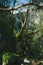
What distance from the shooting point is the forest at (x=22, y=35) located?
6.10m

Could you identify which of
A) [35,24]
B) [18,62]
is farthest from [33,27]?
[18,62]

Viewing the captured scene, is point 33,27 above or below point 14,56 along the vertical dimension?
above

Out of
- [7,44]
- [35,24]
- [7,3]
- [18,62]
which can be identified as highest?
[7,3]

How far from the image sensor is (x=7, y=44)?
6.22 m

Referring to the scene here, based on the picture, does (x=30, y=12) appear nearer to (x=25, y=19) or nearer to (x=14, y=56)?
(x=25, y=19)

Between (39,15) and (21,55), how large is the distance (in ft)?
4.14

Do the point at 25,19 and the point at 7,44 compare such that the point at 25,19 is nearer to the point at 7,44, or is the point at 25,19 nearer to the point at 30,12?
the point at 30,12

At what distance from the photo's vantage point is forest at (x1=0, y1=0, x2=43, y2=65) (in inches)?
240

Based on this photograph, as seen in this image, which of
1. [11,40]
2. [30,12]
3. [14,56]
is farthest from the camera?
[30,12]

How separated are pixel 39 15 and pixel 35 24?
1.10 feet

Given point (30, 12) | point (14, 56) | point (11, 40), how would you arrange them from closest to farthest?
point (14, 56) < point (11, 40) < point (30, 12)

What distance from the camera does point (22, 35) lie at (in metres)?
6.55

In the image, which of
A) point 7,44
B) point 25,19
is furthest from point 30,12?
point 7,44

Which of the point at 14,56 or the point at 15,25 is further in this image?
the point at 15,25
